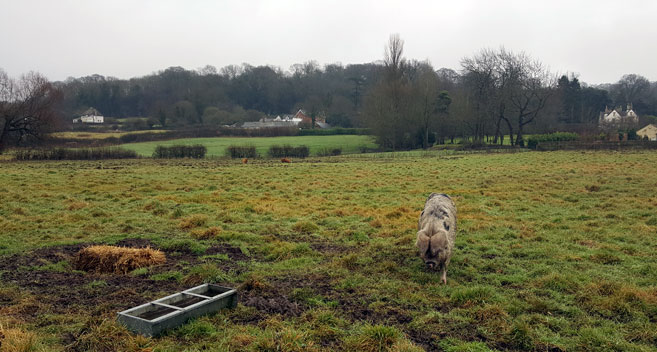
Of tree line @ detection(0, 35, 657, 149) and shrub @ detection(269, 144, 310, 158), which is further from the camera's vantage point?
tree line @ detection(0, 35, 657, 149)

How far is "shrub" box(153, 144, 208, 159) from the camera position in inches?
1699

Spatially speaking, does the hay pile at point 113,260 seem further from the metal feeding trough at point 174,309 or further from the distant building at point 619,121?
the distant building at point 619,121

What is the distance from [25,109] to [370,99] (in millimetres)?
43631

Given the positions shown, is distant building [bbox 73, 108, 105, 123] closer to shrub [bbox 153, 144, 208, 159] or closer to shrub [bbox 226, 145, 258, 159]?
shrub [bbox 153, 144, 208, 159]

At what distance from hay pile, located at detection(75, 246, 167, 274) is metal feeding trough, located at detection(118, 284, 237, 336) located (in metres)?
2.29

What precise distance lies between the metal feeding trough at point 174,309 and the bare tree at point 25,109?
51680 mm

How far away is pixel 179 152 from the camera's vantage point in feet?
145

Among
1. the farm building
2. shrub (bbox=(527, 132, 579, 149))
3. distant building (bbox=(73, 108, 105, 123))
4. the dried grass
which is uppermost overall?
distant building (bbox=(73, 108, 105, 123))

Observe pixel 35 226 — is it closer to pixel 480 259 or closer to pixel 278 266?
pixel 278 266

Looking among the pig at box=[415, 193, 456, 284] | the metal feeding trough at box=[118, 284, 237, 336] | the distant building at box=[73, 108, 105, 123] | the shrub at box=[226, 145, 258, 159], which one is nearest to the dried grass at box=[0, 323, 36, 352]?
the metal feeding trough at box=[118, 284, 237, 336]

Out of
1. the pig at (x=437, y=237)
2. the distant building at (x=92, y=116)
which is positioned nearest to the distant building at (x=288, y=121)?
the distant building at (x=92, y=116)

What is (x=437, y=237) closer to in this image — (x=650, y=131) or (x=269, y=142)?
(x=269, y=142)

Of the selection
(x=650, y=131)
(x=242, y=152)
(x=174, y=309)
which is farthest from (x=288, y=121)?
(x=174, y=309)

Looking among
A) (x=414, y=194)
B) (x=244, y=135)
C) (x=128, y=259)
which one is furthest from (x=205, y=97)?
(x=128, y=259)
